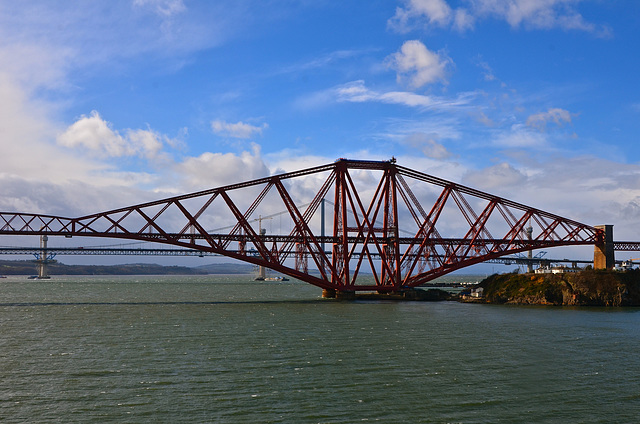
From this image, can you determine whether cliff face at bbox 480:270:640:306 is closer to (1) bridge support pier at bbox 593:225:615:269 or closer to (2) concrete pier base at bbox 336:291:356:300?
(1) bridge support pier at bbox 593:225:615:269

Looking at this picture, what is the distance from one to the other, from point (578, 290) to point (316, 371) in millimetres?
69107

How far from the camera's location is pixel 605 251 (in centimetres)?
11050

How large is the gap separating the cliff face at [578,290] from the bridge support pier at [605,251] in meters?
17.0

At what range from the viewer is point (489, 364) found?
35.8m

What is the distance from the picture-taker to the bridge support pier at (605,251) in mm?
110625

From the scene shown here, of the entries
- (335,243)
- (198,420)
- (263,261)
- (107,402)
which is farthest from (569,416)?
(335,243)

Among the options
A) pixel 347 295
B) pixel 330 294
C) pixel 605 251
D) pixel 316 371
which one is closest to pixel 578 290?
pixel 605 251

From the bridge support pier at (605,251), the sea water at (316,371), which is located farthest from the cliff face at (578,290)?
the sea water at (316,371)

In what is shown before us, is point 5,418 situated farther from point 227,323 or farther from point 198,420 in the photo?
point 227,323

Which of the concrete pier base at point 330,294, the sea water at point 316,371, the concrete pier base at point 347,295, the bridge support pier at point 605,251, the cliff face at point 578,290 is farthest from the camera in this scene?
the bridge support pier at point 605,251

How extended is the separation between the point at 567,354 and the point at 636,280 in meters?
61.7

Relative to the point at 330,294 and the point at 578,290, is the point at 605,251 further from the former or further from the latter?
the point at 330,294

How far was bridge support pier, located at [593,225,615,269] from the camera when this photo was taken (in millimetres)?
110625

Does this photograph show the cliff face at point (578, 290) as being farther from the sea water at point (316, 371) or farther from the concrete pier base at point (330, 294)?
the sea water at point (316, 371)
